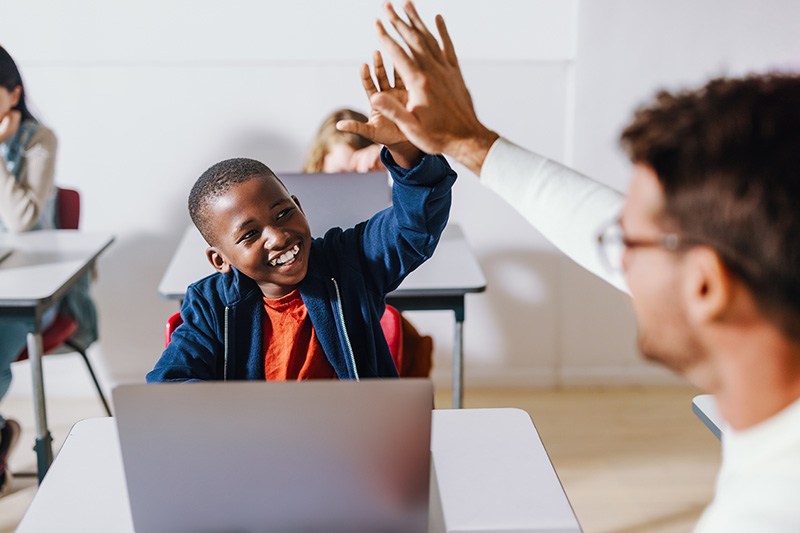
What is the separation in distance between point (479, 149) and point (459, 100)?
0.08 m

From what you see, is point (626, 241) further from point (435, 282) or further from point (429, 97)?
point (435, 282)

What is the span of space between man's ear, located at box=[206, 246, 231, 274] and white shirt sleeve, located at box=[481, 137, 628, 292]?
0.50 meters

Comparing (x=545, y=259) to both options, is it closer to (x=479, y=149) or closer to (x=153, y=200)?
(x=153, y=200)

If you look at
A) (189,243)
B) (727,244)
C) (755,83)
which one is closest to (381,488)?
(727,244)

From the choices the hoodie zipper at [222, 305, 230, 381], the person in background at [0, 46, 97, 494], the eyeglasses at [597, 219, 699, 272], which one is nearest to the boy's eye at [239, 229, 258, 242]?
the hoodie zipper at [222, 305, 230, 381]

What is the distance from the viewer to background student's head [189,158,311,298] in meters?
1.49

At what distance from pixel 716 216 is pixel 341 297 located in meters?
0.90

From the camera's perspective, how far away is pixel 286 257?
1.50 meters

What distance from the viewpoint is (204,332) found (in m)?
1.51

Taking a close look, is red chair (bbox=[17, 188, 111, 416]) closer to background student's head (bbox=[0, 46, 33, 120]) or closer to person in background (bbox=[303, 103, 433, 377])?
background student's head (bbox=[0, 46, 33, 120])

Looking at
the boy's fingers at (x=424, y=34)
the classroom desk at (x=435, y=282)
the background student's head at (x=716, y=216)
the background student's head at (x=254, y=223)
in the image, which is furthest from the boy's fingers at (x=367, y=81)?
the classroom desk at (x=435, y=282)

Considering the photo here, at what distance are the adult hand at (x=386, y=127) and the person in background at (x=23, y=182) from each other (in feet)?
4.86

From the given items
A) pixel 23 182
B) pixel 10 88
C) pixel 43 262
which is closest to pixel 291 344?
pixel 43 262

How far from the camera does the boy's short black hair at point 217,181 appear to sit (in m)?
1.50
